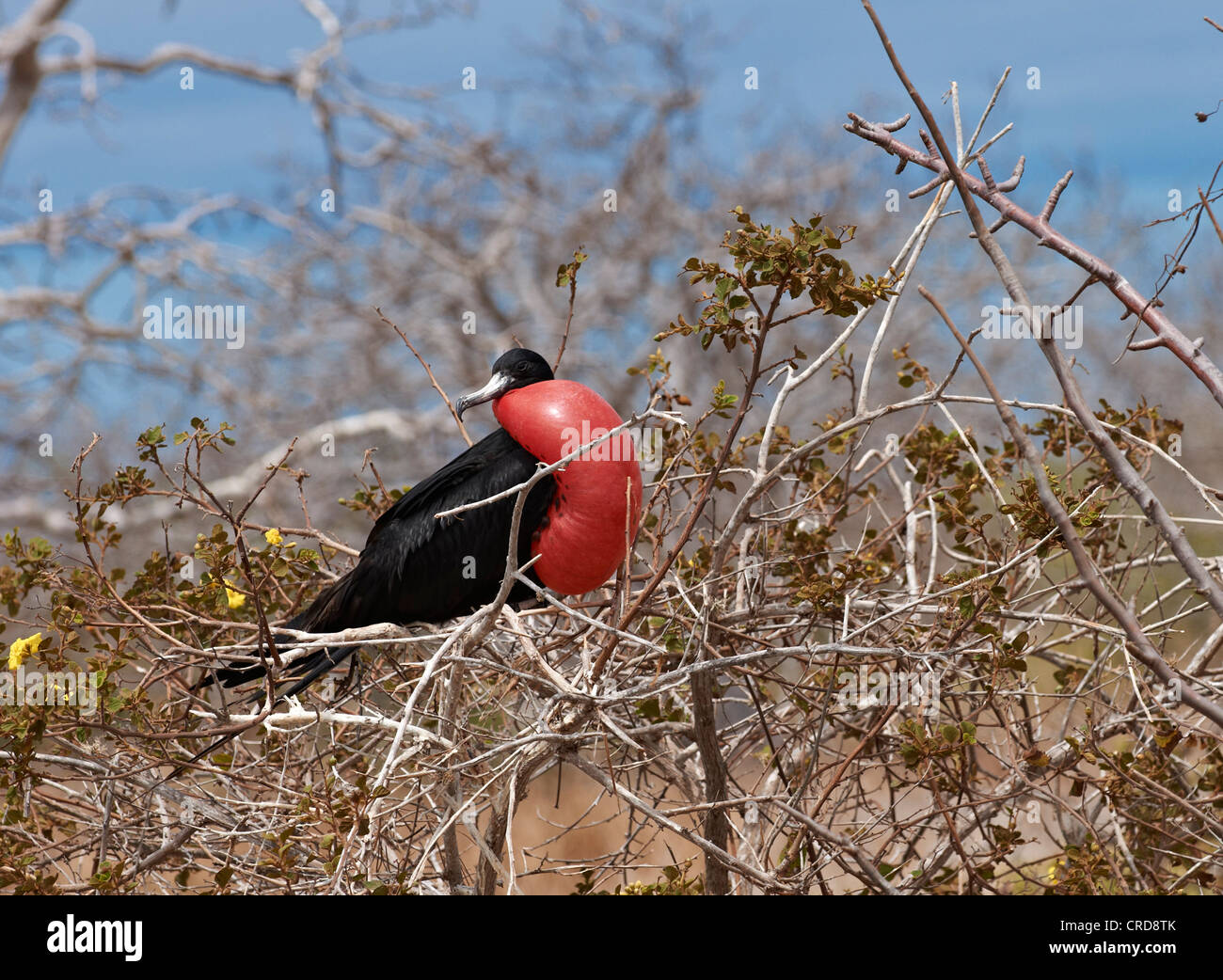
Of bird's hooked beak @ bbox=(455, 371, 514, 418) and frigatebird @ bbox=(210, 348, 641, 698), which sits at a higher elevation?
bird's hooked beak @ bbox=(455, 371, 514, 418)

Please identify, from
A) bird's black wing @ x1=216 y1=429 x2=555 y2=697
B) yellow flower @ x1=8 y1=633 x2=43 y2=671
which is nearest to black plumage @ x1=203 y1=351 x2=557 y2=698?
bird's black wing @ x1=216 y1=429 x2=555 y2=697

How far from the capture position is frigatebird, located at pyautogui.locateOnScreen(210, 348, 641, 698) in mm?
2369

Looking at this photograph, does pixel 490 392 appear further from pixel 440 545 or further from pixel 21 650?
pixel 21 650

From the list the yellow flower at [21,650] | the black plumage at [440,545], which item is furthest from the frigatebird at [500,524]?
the yellow flower at [21,650]

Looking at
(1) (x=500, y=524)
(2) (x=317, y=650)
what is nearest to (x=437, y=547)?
(1) (x=500, y=524)

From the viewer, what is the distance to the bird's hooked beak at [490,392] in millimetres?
2668

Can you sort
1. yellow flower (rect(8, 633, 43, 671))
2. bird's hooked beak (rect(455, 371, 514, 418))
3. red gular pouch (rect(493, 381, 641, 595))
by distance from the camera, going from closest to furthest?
yellow flower (rect(8, 633, 43, 671)), red gular pouch (rect(493, 381, 641, 595)), bird's hooked beak (rect(455, 371, 514, 418))

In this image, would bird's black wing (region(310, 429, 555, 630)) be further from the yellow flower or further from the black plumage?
the yellow flower

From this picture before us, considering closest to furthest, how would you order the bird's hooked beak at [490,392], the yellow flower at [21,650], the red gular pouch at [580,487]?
the yellow flower at [21,650], the red gular pouch at [580,487], the bird's hooked beak at [490,392]

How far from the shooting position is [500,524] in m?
2.76

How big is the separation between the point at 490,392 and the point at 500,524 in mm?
337

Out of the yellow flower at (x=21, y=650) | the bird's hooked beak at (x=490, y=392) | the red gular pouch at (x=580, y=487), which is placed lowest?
the yellow flower at (x=21, y=650)

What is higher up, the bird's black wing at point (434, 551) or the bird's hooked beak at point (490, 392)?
the bird's hooked beak at point (490, 392)

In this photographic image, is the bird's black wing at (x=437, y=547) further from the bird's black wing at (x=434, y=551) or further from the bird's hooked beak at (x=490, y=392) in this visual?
the bird's hooked beak at (x=490, y=392)
